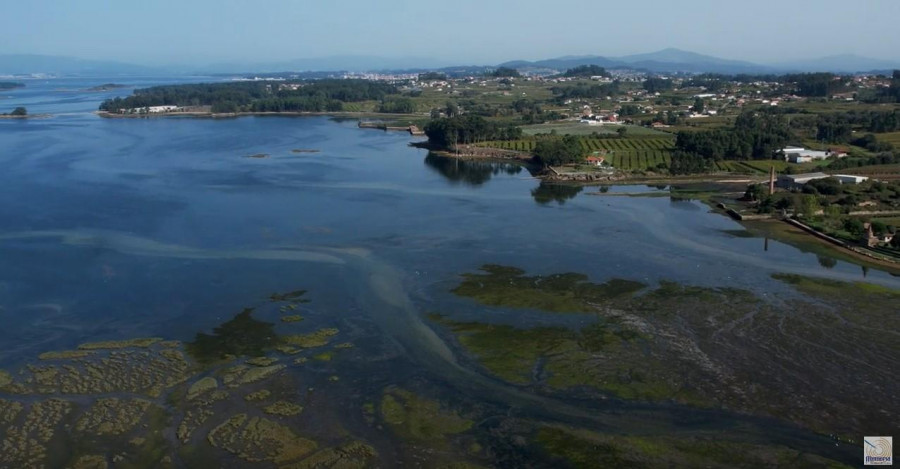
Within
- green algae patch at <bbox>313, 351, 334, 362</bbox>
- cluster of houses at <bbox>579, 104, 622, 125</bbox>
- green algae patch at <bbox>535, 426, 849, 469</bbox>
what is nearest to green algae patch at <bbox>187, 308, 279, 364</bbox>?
green algae patch at <bbox>313, 351, 334, 362</bbox>

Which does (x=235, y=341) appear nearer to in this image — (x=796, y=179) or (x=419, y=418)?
(x=419, y=418)

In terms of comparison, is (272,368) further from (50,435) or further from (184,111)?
(184,111)

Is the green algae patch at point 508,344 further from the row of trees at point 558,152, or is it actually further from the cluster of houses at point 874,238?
the row of trees at point 558,152

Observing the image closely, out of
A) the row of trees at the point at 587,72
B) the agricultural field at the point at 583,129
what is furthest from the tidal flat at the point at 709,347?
the row of trees at the point at 587,72

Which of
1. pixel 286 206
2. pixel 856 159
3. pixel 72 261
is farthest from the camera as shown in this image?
pixel 856 159

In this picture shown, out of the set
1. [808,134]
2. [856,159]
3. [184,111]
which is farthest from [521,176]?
[184,111]

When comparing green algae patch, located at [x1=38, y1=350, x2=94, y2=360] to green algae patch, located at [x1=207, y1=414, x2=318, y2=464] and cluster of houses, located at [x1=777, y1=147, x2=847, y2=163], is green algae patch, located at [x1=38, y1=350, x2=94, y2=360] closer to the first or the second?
green algae patch, located at [x1=207, y1=414, x2=318, y2=464]
